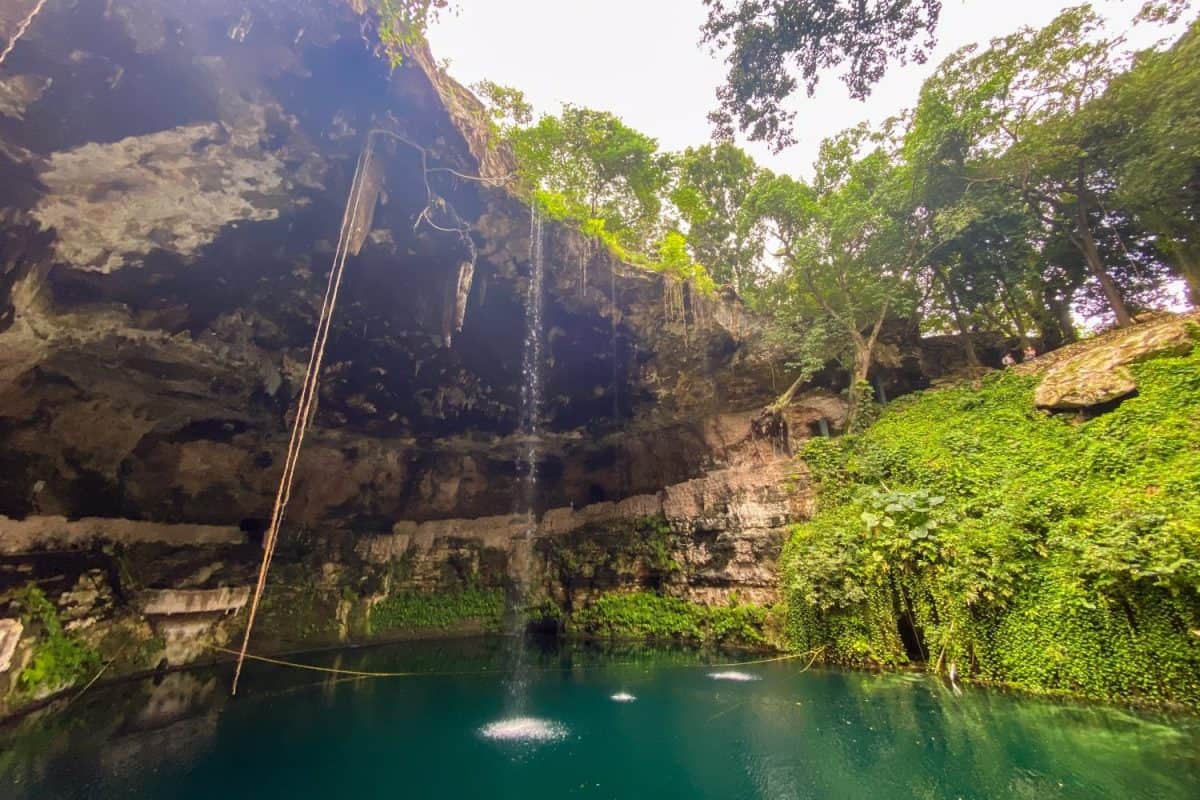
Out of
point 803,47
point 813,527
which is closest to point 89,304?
point 803,47

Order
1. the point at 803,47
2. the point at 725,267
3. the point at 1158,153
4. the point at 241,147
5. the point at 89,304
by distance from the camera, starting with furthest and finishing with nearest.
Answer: the point at 725,267 < the point at 1158,153 < the point at 89,304 < the point at 241,147 < the point at 803,47

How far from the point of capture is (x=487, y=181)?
11.2m

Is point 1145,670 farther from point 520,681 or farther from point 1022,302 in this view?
point 1022,302

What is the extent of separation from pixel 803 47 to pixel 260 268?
11.3 meters

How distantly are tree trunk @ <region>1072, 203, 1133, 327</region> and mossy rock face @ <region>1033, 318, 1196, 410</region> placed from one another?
2975 mm

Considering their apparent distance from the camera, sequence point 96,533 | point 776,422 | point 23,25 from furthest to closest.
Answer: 1. point 776,422
2. point 96,533
3. point 23,25

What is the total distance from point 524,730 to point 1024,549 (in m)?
8.18

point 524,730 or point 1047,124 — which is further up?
point 1047,124

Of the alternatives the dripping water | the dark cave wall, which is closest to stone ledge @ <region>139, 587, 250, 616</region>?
the dark cave wall

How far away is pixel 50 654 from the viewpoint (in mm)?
9039

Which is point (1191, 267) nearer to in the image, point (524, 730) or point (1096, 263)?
point (1096, 263)

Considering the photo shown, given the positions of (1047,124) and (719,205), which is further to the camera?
(719,205)

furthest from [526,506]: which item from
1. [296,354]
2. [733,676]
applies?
[733,676]

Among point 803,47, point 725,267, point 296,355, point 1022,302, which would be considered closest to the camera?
point 803,47
